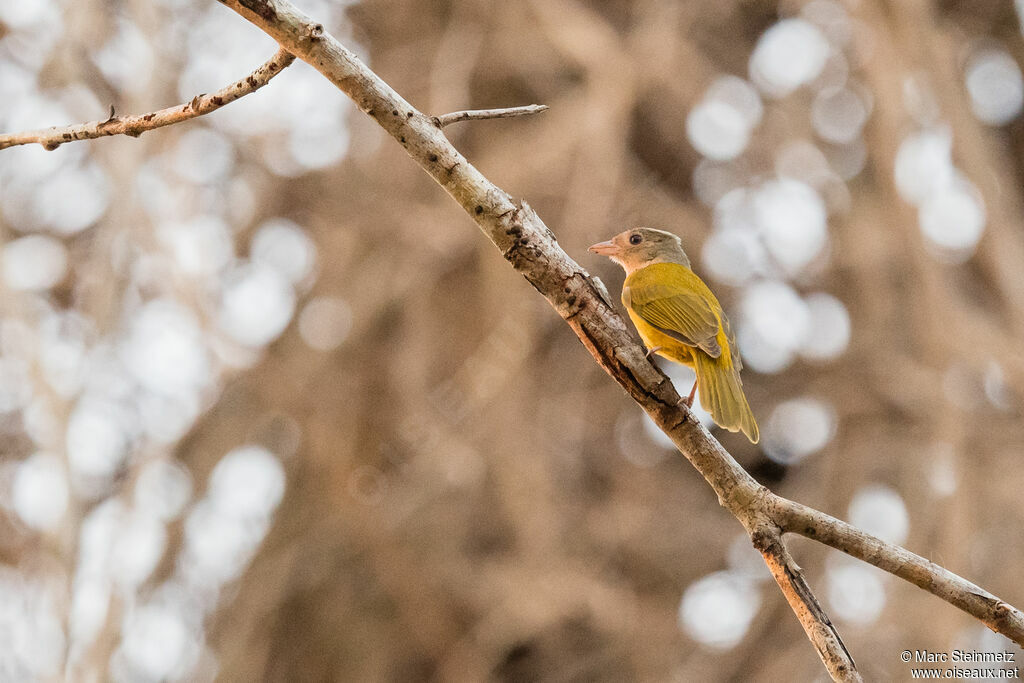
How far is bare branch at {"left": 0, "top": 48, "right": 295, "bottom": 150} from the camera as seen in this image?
1.82 m

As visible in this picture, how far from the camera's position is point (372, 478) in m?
6.46

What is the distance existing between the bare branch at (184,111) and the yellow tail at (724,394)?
129 centimetres

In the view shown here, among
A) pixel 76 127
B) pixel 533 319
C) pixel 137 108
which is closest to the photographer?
pixel 76 127

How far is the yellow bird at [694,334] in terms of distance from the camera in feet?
8.09

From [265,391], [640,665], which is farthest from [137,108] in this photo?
[640,665]

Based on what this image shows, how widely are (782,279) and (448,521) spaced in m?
2.96

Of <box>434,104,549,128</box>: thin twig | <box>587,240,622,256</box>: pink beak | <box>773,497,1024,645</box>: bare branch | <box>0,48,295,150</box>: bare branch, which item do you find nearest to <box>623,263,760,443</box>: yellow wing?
<box>587,240,622,256</box>: pink beak

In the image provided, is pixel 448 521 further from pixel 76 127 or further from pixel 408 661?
pixel 76 127

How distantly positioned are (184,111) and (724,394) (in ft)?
4.85

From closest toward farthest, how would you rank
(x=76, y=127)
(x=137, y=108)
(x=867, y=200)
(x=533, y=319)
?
(x=76, y=127), (x=137, y=108), (x=533, y=319), (x=867, y=200)

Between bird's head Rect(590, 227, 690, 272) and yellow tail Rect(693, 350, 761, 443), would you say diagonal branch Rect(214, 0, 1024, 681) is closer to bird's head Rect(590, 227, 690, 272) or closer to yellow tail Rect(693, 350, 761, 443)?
yellow tail Rect(693, 350, 761, 443)

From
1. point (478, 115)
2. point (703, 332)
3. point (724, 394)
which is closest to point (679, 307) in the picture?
point (703, 332)

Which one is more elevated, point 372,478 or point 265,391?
point 265,391

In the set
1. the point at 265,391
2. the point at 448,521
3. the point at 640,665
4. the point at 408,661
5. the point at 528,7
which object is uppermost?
the point at 528,7
